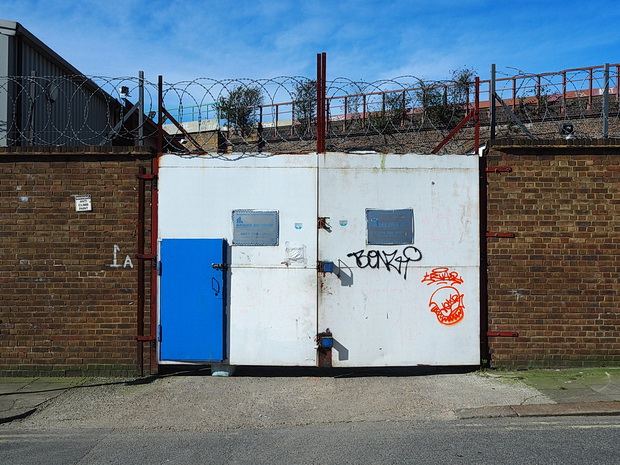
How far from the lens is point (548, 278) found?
25.1 ft

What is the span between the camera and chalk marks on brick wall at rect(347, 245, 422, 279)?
7.61 m

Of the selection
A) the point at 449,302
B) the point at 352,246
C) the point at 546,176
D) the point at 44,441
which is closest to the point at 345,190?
the point at 352,246

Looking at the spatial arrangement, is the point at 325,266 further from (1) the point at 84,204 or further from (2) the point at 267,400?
(1) the point at 84,204

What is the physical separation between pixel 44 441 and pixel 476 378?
5.29 metres

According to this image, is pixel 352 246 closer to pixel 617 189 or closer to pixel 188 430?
pixel 188 430

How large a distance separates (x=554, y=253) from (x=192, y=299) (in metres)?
5.13

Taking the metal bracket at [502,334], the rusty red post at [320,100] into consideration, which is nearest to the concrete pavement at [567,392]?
the metal bracket at [502,334]

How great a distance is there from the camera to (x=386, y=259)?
25.0 feet

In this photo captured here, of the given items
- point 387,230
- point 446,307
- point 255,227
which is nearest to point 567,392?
point 446,307

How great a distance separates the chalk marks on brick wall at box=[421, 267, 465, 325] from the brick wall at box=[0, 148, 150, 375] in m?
4.21

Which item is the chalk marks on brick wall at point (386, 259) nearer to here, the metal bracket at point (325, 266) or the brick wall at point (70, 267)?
the metal bracket at point (325, 266)

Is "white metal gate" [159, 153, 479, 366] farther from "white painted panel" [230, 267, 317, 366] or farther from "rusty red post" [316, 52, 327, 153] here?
"rusty red post" [316, 52, 327, 153]

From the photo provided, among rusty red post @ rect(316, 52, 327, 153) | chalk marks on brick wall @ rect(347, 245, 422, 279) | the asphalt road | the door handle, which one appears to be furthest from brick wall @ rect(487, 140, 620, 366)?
the door handle

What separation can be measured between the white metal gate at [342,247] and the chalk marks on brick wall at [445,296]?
0.01 meters
